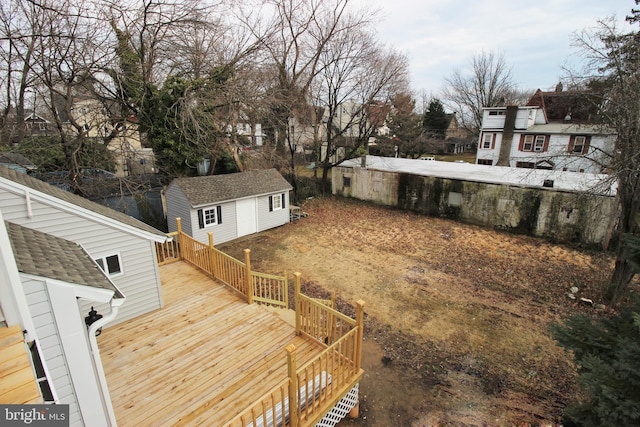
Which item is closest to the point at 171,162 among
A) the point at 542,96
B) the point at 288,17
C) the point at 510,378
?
the point at 288,17

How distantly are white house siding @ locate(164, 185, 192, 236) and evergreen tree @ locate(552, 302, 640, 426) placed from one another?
13161mm

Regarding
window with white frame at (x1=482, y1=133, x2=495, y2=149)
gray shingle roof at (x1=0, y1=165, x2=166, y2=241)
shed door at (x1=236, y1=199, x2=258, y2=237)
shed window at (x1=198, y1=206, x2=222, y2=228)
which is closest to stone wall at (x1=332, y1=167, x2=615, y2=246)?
shed door at (x1=236, y1=199, x2=258, y2=237)

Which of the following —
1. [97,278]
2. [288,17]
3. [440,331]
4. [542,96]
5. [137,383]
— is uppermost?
[288,17]

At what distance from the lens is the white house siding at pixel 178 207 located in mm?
13672

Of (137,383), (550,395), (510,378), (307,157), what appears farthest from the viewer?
(307,157)

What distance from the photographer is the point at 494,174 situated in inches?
700

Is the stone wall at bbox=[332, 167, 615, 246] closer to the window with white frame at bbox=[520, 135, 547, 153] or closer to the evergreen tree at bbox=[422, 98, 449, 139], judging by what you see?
the window with white frame at bbox=[520, 135, 547, 153]

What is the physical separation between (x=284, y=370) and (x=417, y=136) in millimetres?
29001

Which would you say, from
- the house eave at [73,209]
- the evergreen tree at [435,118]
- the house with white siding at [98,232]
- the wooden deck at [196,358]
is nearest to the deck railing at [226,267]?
the wooden deck at [196,358]

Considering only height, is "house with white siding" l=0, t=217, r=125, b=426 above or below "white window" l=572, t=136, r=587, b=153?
below

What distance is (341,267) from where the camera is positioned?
39.8 ft

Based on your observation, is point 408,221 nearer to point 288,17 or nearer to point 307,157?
point 288,17

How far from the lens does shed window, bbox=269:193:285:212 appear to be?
16653 mm
